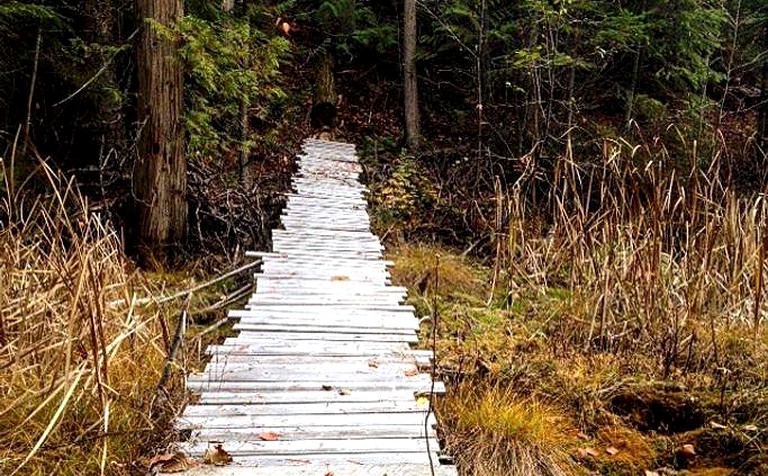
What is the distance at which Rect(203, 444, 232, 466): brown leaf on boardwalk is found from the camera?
2.17 m

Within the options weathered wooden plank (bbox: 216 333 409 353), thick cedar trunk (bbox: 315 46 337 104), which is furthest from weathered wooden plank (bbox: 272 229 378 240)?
thick cedar trunk (bbox: 315 46 337 104)

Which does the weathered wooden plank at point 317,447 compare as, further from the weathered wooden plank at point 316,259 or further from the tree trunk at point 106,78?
the tree trunk at point 106,78

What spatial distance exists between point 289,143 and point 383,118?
225 centimetres

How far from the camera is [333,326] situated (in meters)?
3.57

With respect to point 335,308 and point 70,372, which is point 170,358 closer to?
point 70,372

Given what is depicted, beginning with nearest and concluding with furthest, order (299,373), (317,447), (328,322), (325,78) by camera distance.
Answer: (317,447)
(299,373)
(328,322)
(325,78)

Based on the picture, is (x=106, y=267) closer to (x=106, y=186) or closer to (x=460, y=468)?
(x=460, y=468)

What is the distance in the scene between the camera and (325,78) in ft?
37.3

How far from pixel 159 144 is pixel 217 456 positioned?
3.75 meters

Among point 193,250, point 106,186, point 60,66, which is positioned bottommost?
point 193,250

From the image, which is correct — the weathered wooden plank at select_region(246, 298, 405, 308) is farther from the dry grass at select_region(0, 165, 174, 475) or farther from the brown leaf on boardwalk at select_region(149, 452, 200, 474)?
the brown leaf on boardwalk at select_region(149, 452, 200, 474)

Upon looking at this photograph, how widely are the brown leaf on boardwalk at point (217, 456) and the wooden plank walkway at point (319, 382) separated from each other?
0.08 feet

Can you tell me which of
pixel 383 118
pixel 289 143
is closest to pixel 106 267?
pixel 289 143

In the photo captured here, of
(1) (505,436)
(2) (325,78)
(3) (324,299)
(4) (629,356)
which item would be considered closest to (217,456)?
(1) (505,436)
